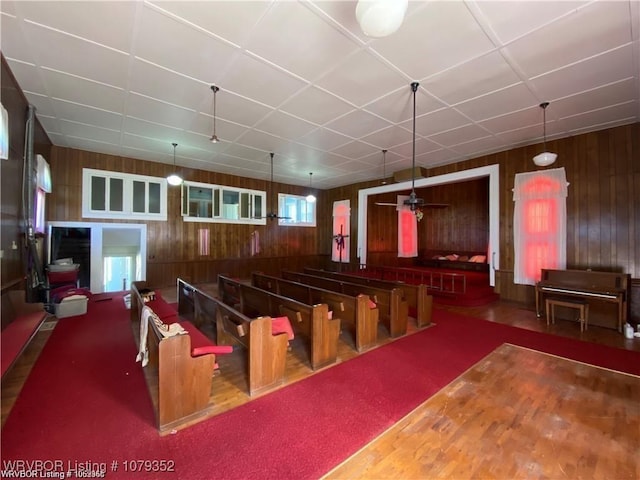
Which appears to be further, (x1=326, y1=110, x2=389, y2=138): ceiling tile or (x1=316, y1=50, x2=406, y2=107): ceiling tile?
(x1=326, y1=110, x2=389, y2=138): ceiling tile

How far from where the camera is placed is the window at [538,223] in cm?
511

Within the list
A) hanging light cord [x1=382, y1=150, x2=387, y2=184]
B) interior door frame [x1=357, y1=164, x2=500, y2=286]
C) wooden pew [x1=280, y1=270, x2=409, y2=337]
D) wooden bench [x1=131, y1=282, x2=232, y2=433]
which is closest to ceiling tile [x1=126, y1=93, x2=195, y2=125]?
wooden bench [x1=131, y1=282, x2=232, y2=433]

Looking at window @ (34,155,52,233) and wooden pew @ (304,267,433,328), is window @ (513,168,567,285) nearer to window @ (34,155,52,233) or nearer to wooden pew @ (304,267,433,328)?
wooden pew @ (304,267,433,328)

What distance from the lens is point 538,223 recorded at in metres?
5.36

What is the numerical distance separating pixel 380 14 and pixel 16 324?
4.77 metres

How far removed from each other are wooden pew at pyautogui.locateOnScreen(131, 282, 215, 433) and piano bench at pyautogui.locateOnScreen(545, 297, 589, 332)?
5226 mm

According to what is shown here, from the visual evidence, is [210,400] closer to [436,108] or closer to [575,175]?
[436,108]

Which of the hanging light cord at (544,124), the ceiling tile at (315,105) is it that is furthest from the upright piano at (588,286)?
the ceiling tile at (315,105)

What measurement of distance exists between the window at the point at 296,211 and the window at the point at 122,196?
11.9 feet

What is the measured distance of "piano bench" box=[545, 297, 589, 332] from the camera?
4.18 m

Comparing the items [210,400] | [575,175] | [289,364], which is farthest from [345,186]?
[210,400]

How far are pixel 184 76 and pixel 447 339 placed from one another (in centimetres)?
482

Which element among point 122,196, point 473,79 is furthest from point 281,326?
point 122,196

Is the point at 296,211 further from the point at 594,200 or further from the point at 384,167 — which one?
the point at 594,200
